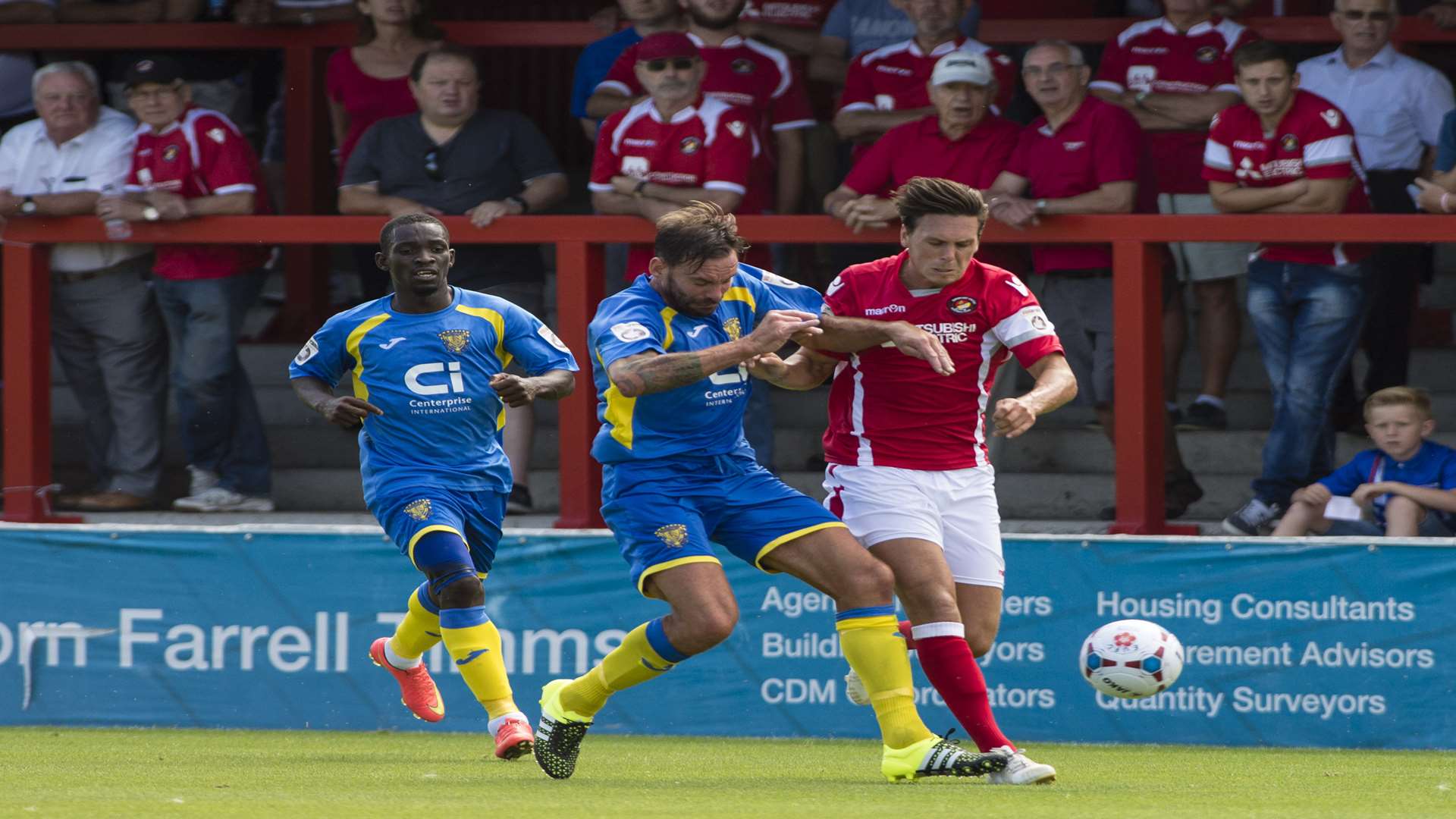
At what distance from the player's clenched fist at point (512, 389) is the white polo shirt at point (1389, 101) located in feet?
15.7

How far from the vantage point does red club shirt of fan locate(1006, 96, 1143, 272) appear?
895cm

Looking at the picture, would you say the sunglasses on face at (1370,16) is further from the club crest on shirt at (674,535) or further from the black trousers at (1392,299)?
the club crest on shirt at (674,535)

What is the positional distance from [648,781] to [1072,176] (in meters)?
3.91

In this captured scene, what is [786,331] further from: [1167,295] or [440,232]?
[1167,295]

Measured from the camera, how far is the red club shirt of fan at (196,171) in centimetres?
969

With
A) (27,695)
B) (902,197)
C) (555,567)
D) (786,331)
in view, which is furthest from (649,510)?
(27,695)

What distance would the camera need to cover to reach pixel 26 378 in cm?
982

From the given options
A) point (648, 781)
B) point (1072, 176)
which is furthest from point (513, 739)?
point (1072, 176)

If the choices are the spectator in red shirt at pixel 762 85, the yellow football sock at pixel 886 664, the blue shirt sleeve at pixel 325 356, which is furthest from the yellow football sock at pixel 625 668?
the spectator in red shirt at pixel 762 85

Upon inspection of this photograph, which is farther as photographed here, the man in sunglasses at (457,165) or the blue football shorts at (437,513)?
the man in sunglasses at (457,165)

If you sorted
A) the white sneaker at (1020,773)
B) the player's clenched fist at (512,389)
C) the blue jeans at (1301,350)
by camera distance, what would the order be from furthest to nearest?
the blue jeans at (1301,350) → the player's clenched fist at (512,389) → the white sneaker at (1020,773)

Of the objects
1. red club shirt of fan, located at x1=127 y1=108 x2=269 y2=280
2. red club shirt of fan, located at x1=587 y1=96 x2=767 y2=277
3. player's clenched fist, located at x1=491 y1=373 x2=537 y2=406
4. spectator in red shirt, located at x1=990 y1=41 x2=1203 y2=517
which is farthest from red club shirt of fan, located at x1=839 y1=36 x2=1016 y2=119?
player's clenched fist, located at x1=491 y1=373 x2=537 y2=406

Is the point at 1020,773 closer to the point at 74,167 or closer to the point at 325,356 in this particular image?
the point at 325,356

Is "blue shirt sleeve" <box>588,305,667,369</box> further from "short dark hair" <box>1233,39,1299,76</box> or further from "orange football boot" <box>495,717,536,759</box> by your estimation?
"short dark hair" <box>1233,39,1299,76</box>
